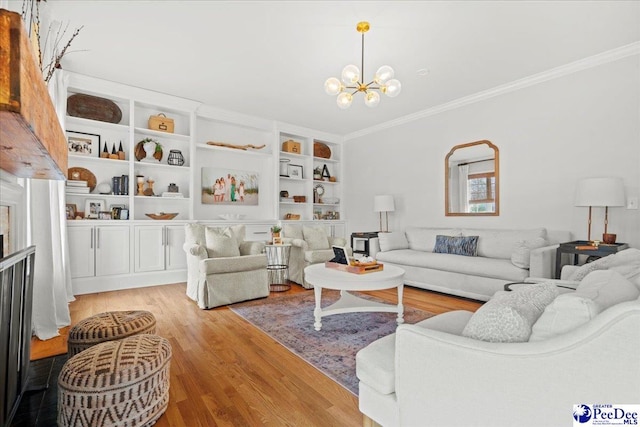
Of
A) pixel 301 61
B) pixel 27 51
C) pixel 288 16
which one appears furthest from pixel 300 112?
pixel 27 51

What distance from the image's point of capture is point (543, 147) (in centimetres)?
382

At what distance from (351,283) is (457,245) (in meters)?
2.28

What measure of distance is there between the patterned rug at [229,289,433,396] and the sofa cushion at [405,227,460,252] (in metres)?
1.50

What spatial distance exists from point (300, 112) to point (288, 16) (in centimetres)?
254

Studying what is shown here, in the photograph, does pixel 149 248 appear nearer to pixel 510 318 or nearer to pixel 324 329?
pixel 324 329

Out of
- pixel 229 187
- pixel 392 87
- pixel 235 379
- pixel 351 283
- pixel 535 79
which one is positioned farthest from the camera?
pixel 229 187

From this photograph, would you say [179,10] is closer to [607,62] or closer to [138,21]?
[138,21]

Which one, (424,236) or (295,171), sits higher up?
(295,171)

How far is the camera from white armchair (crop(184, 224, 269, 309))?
3.32 metres

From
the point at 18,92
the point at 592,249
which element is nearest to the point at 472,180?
the point at 592,249

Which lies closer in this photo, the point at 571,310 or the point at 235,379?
the point at 571,310

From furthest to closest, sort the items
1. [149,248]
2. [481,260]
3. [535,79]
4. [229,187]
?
[229,187]
[149,248]
[535,79]
[481,260]

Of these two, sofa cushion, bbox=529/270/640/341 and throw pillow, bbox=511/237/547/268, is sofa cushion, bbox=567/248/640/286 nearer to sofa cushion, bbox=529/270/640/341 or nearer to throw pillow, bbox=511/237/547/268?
sofa cushion, bbox=529/270/640/341

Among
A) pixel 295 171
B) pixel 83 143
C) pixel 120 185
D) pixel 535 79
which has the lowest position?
pixel 120 185
